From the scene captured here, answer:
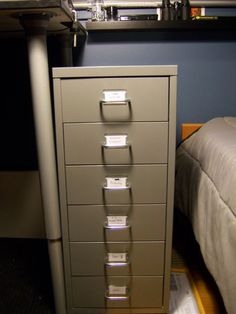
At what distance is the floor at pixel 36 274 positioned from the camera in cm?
115

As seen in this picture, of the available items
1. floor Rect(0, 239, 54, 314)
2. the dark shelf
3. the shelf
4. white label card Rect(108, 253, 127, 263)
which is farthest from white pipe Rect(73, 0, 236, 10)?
floor Rect(0, 239, 54, 314)

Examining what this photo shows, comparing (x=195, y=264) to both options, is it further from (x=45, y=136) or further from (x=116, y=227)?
(x=45, y=136)

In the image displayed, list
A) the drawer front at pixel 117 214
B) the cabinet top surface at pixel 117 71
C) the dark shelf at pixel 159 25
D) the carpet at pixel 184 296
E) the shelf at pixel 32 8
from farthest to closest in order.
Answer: the dark shelf at pixel 159 25
the carpet at pixel 184 296
the drawer front at pixel 117 214
the cabinet top surface at pixel 117 71
the shelf at pixel 32 8

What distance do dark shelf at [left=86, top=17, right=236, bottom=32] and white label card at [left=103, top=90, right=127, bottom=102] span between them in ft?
2.30

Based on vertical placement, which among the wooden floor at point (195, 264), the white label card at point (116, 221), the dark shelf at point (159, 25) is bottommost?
the wooden floor at point (195, 264)

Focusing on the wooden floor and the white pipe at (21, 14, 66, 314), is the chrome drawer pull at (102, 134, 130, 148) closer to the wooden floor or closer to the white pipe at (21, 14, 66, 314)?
the white pipe at (21, 14, 66, 314)

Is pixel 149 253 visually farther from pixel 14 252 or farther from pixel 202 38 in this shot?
pixel 202 38

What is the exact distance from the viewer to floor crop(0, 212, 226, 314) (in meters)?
1.15

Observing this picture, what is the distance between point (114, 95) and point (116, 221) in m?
0.43

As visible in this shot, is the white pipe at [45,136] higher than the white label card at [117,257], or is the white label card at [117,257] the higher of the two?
the white pipe at [45,136]

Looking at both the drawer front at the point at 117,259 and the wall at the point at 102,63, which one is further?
the wall at the point at 102,63

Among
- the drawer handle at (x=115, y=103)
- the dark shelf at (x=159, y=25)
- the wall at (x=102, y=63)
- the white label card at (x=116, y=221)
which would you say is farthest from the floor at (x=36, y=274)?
the dark shelf at (x=159, y=25)

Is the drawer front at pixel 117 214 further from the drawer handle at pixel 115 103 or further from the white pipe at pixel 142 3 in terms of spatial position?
the white pipe at pixel 142 3

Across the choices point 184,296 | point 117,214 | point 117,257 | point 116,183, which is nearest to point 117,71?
point 116,183
